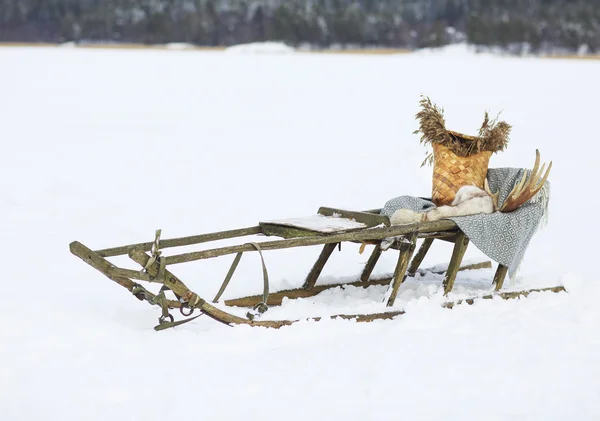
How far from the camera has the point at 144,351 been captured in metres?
4.40

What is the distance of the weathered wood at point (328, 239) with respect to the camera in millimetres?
4590

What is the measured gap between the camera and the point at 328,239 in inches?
196

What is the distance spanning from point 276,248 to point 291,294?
3.38 ft

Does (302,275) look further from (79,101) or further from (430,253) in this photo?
(79,101)

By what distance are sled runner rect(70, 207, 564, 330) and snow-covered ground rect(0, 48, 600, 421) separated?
12 centimetres

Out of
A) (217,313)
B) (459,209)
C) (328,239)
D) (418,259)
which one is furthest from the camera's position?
(418,259)

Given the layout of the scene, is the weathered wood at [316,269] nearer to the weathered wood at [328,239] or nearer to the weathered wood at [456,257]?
the weathered wood at [328,239]

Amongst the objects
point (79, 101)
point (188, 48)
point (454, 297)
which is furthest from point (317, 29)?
point (454, 297)

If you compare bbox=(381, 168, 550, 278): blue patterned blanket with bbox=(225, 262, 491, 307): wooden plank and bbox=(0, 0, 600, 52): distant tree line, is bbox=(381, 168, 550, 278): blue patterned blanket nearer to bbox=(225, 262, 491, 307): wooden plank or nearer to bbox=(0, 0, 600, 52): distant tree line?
bbox=(225, 262, 491, 307): wooden plank

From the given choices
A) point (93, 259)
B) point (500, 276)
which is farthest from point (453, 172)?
point (93, 259)

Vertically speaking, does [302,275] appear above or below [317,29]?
below

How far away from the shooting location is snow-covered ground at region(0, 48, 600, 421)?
13.1 feet

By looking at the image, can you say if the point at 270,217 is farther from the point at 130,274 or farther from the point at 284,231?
the point at 130,274

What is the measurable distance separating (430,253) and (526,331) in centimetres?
316
